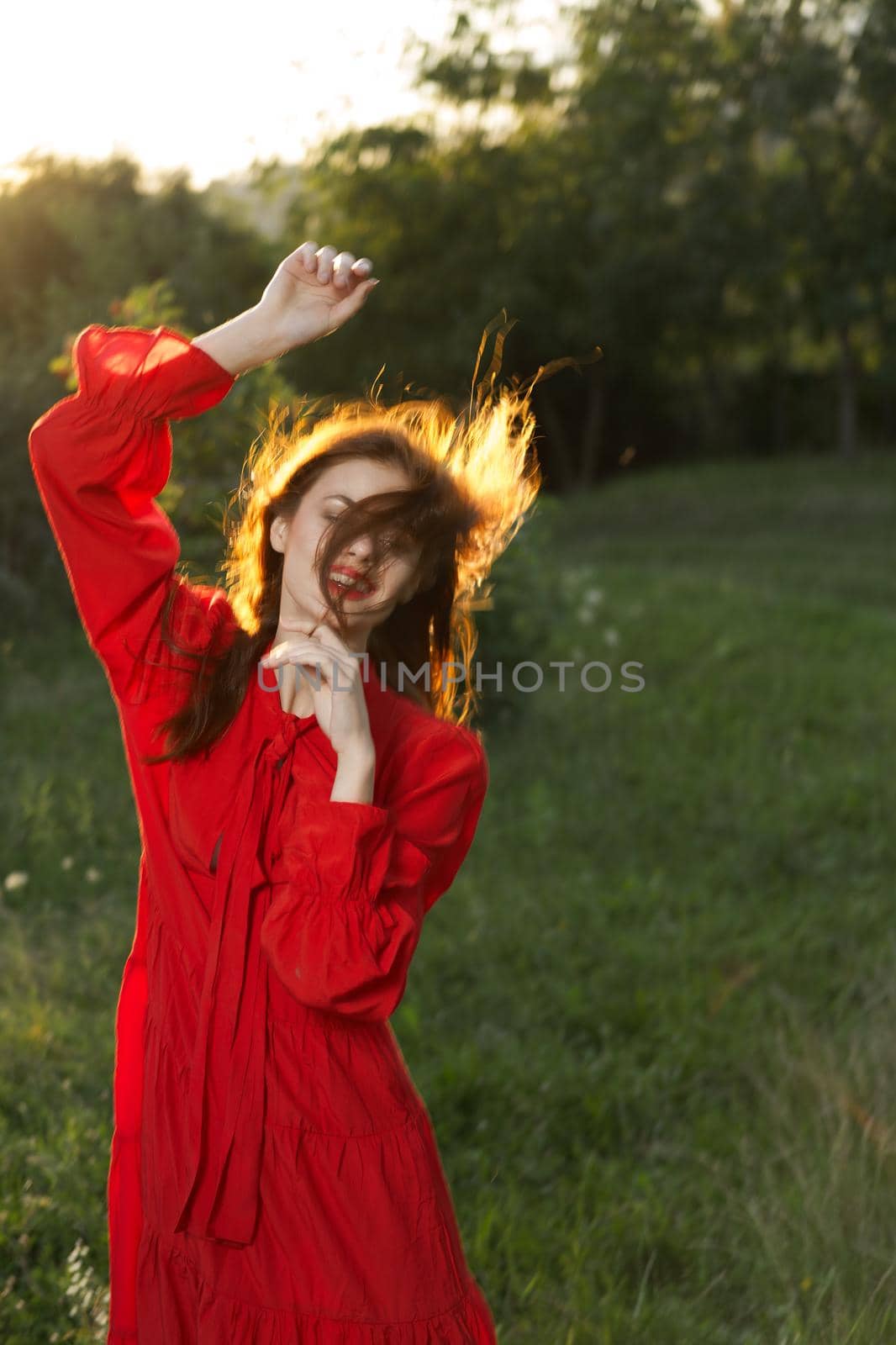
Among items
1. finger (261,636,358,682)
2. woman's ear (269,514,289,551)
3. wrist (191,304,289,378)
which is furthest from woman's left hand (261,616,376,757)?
wrist (191,304,289,378)

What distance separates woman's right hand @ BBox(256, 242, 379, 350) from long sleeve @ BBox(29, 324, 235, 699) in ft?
0.30

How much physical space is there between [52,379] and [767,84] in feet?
60.2

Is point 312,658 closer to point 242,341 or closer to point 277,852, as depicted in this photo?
point 277,852

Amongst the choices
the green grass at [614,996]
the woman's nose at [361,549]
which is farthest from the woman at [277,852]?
the green grass at [614,996]

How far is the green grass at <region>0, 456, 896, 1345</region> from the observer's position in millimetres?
2723

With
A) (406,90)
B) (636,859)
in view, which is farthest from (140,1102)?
(406,90)

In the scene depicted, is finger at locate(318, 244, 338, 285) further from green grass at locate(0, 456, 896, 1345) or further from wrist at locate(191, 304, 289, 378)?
green grass at locate(0, 456, 896, 1345)

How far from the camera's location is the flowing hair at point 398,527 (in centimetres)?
175

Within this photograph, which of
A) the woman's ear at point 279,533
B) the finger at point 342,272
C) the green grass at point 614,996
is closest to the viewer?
the finger at point 342,272

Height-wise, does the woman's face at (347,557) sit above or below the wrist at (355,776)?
above

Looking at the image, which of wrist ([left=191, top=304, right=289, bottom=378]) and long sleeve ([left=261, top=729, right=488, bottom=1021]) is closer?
long sleeve ([left=261, top=729, right=488, bottom=1021])

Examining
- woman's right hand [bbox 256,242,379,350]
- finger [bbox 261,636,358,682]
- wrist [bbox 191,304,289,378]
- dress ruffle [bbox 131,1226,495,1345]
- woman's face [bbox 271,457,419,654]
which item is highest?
woman's right hand [bbox 256,242,379,350]

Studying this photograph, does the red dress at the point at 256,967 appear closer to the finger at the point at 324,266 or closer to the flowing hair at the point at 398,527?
the flowing hair at the point at 398,527

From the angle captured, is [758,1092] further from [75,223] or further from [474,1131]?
[75,223]
